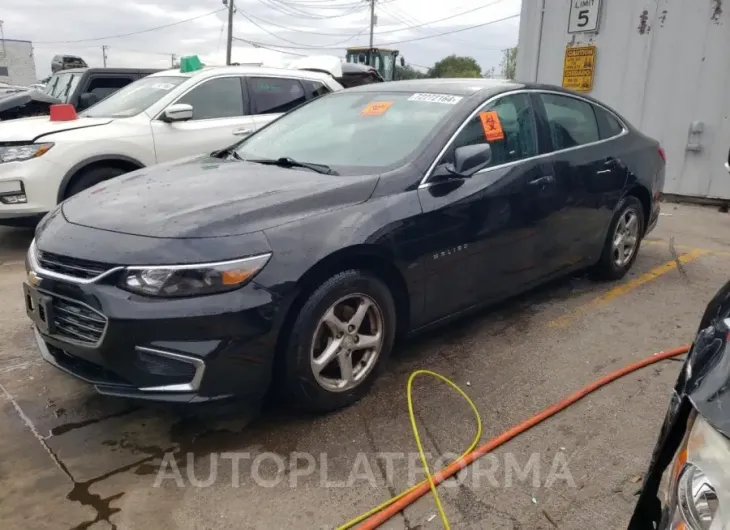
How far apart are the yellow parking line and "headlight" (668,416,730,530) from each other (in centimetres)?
289

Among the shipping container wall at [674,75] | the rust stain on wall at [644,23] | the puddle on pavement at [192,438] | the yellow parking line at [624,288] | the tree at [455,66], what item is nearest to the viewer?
the puddle on pavement at [192,438]

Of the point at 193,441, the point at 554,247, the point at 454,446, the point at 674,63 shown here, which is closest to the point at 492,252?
the point at 554,247

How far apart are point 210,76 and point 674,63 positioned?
19.7ft

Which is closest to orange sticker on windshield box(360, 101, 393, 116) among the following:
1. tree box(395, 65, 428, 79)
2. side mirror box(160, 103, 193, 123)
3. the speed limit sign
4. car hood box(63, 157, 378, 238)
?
car hood box(63, 157, 378, 238)

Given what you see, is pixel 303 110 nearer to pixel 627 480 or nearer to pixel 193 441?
pixel 193 441

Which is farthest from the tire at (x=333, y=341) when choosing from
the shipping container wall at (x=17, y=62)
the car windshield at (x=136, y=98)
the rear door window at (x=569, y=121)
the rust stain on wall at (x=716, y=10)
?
the shipping container wall at (x=17, y=62)

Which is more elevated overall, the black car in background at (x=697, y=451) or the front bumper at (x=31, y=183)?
the black car in background at (x=697, y=451)

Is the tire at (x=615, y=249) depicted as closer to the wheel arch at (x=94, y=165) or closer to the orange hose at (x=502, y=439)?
the orange hose at (x=502, y=439)

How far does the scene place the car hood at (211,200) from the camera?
2.68 meters

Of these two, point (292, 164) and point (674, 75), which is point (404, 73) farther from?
point (292, 164)

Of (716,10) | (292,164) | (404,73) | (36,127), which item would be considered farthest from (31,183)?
(404,73)

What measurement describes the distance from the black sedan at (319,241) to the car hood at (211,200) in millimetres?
11

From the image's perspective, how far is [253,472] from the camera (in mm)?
2656

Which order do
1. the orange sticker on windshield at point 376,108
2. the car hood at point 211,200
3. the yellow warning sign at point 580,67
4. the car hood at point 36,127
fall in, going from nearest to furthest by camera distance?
the car hood at point 211,200 < the orange sticker on windshield at point 376,108 < the car hood at point 36,127 < the yellow warning sign at point 580,67
